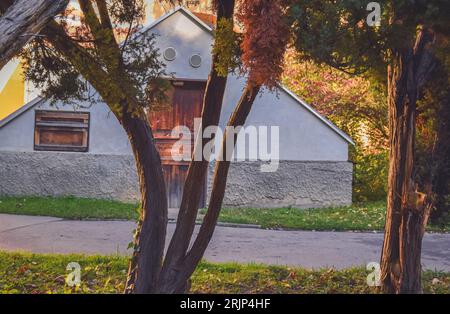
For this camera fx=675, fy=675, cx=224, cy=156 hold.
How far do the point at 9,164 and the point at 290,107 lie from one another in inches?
264

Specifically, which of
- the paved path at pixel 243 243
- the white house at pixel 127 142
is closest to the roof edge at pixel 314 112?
the white house at pixel 127 142

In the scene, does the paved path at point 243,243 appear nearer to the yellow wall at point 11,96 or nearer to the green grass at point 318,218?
the green grass at point 318,218

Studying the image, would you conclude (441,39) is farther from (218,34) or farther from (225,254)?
(225,254)

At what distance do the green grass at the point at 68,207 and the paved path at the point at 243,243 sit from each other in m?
0.49

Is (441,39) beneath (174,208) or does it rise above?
above

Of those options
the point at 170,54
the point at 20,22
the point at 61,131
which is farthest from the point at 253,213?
the point at 20,22

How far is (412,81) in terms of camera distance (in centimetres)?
611

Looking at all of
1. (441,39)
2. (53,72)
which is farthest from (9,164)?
(441,39)

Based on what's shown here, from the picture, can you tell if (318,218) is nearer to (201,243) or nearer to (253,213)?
(253,213)

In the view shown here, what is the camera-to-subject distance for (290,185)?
1623 centimetres

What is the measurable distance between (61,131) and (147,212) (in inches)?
391

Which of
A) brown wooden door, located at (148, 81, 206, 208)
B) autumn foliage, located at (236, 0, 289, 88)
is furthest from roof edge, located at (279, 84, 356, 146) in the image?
autumn foliage, located at (236, 0, 289, 88)

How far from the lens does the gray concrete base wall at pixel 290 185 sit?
52.6ft
